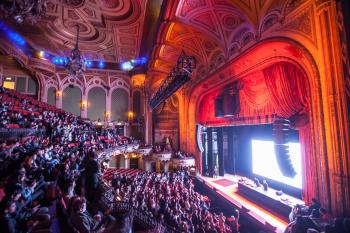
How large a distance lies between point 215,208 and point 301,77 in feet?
19.9

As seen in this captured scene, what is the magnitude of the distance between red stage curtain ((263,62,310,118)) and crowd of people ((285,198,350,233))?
8.70ft

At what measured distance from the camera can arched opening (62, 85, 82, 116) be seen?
1508 centimetres

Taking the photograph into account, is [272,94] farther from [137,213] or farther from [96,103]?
[96,103]

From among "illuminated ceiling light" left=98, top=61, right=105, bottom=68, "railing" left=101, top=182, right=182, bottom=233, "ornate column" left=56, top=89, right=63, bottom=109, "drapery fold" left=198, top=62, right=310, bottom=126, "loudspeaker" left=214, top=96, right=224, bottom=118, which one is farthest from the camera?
"illuminated ceiling light" left=98, top=61, right=105, bottom=68

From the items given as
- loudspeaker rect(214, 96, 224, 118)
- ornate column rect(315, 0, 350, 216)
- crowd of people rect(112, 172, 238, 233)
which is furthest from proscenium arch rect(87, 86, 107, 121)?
ornate column rect(315, 0, 350, 216)

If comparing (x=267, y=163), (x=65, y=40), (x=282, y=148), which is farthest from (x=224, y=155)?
(x=65, y=40)

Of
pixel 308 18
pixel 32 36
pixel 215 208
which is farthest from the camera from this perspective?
pixel 32 36

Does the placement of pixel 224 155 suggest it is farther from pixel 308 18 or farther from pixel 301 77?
pixel 308 18

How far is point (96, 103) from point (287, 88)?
14635mm

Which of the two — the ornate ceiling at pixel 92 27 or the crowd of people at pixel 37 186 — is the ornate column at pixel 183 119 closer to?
the ornate ceiling at pixel 92 27

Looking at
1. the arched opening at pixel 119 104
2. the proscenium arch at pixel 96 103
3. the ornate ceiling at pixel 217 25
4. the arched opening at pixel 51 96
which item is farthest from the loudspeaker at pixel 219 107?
the arched opening at pixel 51 96

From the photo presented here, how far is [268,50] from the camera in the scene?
5.86 metres

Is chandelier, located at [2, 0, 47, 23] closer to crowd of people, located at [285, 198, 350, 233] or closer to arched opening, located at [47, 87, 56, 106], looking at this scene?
crowd of people, located at [285, 198, 350, 233]

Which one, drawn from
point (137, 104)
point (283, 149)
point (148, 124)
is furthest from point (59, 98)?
point (283, 149)
